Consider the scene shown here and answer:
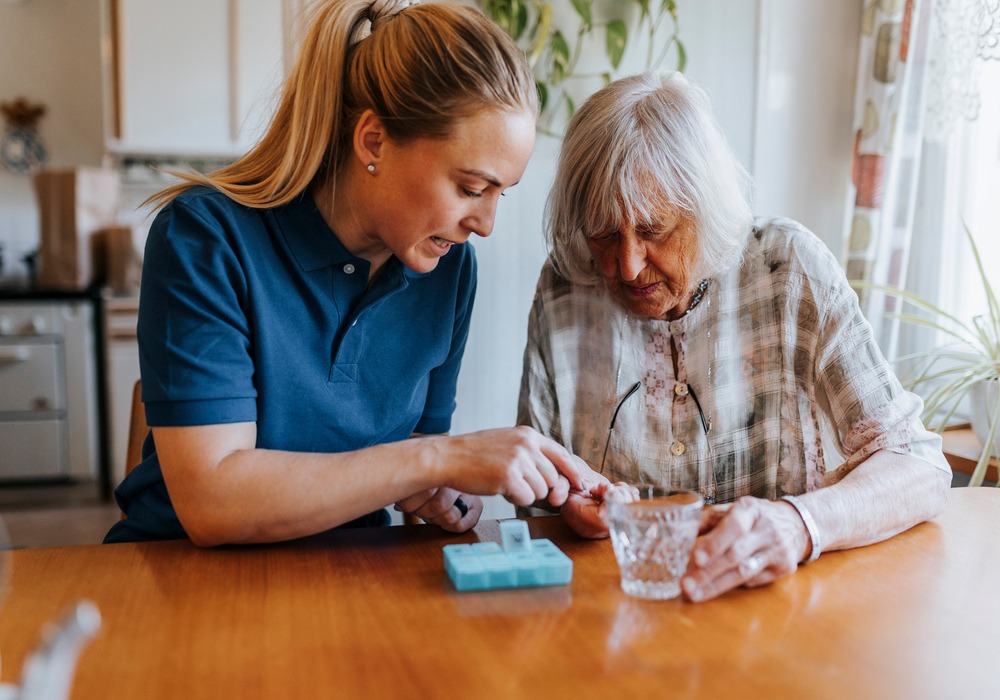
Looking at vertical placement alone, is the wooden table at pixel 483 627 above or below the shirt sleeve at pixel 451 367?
below

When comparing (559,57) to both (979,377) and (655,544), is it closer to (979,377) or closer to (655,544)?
(979,377)

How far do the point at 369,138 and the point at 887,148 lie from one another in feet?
4.51

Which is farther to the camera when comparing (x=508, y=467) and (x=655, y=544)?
(x=508, y=467)

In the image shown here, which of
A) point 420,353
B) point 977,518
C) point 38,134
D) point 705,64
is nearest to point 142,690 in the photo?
point 420,353

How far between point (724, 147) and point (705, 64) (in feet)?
3.03

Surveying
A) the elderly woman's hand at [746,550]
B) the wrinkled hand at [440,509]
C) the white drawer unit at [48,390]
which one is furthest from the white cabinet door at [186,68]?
the elderly woman's hand at [746,550]

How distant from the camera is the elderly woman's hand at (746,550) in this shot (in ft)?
3.16

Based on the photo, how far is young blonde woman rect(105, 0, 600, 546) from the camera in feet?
3.54

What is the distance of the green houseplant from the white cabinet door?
6.96 feet

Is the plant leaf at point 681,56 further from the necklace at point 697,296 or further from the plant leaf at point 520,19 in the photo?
the necklace at point 697,296

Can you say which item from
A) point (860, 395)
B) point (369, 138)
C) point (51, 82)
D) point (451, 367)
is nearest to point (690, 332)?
point (860, 395)

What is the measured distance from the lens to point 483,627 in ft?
2.86

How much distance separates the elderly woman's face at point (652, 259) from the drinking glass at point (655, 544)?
1.68 ft

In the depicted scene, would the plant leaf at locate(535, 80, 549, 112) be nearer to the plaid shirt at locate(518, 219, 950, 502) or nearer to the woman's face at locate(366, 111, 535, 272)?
the plaid shirt at locate(518, 219, 950, 502)
